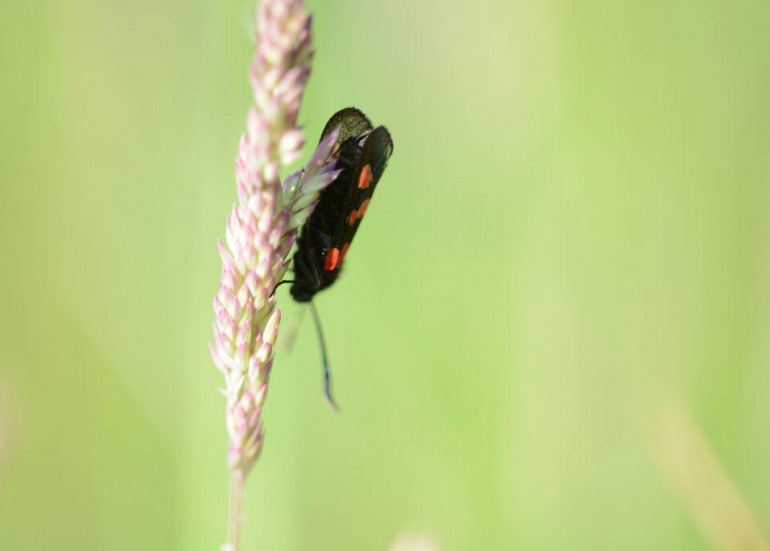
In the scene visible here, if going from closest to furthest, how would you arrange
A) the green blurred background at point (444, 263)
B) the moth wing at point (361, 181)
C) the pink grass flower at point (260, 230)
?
1. the pink grass flower at point (260, 230)
2. the moth wing at point (361, 181)
3. the green blurred background at point (444, 263)

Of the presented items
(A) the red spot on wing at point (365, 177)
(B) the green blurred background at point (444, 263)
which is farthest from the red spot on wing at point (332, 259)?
(B) the green blurred background at point (444, 263)

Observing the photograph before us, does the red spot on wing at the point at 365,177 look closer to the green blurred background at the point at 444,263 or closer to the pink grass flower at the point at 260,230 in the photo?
the pink grass flower at the point at 260,230

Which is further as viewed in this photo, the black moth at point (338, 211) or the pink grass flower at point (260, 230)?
the black moth at point (338, 211)

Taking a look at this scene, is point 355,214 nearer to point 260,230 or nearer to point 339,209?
point 339,209

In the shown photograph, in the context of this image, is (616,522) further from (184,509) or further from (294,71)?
(294,71)

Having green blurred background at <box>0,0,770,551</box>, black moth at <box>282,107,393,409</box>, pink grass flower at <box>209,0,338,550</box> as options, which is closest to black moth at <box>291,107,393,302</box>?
black moth at <box>282,107,393,409</box>

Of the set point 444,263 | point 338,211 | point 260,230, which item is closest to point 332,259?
point 338,211

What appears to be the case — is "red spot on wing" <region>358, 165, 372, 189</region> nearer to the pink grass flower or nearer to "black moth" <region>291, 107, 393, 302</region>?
"black moth" <region>291, 107, 393, 302</region>
